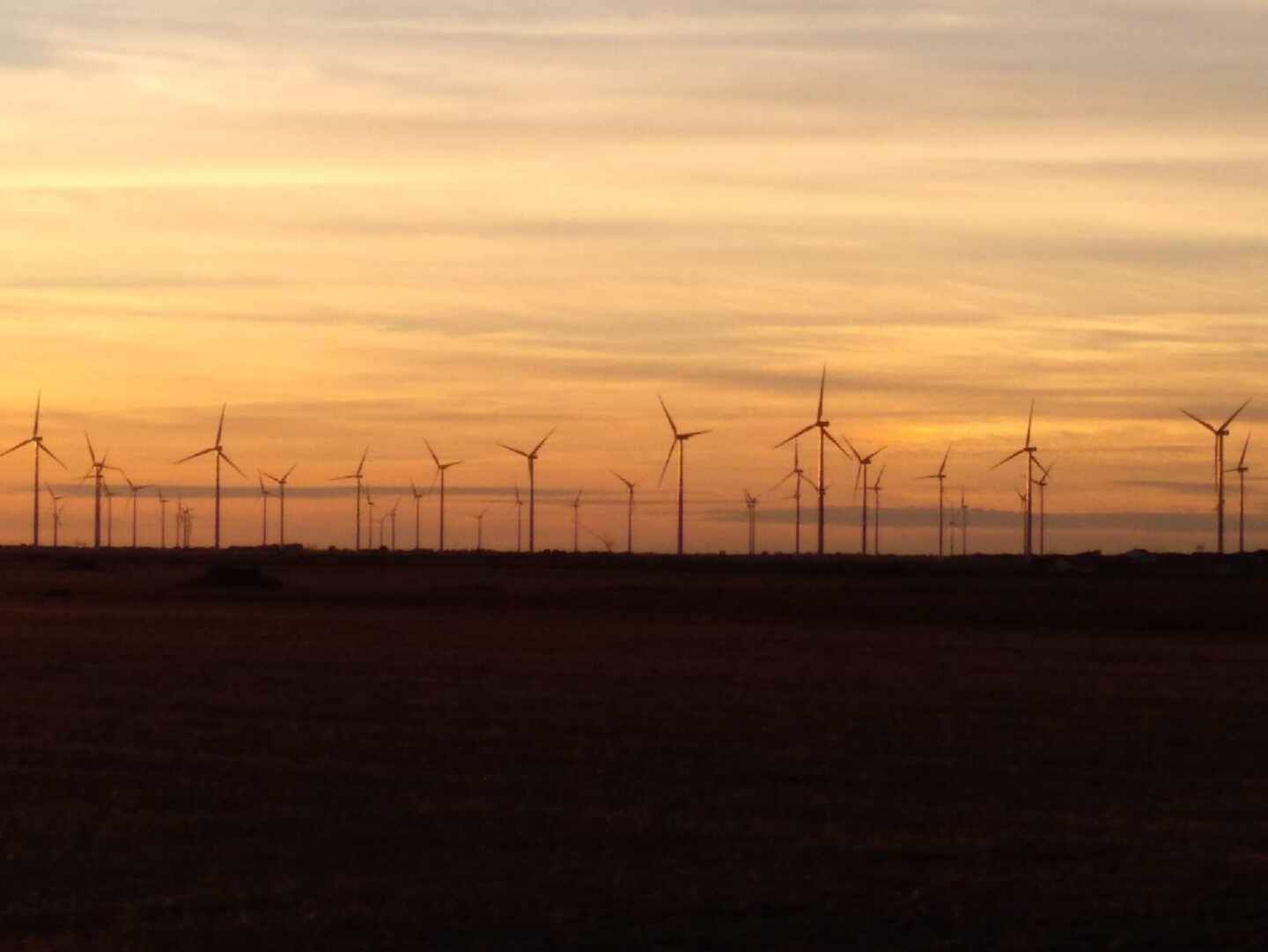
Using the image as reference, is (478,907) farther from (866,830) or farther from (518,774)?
(518,774)

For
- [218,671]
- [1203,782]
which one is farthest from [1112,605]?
[1203,782]

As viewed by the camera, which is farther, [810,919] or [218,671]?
[218,671]

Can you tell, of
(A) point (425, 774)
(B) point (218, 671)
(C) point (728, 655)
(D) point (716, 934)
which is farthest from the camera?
(C) point (728, 655)

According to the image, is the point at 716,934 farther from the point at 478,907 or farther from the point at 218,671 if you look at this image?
the point at 218,671

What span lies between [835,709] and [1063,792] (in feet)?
36.5

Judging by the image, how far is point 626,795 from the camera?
24.8 meters

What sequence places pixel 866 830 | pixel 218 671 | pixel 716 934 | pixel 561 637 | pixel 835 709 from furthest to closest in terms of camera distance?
pixel 561 637
pixel 218 671
pixel 835 709
pixel 866 830
pixel 716 934

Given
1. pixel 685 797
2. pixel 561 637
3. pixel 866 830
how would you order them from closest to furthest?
pixel 866 830, pixel 685 797, pixel 561 637

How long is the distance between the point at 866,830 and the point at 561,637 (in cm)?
4018

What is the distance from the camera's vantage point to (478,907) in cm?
1761

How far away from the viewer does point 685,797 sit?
80.9 ft

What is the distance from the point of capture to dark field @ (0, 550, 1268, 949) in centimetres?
1728

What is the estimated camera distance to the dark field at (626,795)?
17281 mm

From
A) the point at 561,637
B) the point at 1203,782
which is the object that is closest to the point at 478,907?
the point at 1203,782
